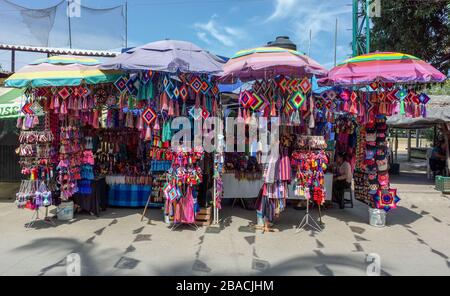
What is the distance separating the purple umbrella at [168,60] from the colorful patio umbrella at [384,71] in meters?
2.15

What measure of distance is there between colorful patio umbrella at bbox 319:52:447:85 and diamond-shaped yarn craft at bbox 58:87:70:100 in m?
4.59

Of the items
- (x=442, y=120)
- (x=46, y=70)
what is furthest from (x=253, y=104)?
(x=442, y=120)

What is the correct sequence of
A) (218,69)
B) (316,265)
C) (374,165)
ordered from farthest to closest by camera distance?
1. (374,165)
2. (218,69)
3. (316,265)

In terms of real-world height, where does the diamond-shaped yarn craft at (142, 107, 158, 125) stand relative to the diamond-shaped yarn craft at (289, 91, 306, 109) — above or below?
below

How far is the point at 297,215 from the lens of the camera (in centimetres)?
709

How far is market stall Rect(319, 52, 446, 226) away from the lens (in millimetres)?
5812

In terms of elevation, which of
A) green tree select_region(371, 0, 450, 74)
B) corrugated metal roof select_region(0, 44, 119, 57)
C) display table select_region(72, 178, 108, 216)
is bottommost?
display table select_region(72, 178, 108, 216)

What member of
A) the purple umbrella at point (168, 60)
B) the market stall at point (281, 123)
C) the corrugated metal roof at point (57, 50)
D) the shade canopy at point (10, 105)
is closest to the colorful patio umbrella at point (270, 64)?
the market stall at point (281, 123)

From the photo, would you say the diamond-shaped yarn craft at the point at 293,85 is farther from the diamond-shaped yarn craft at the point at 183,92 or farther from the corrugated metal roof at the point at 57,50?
the corrugated metal roof at the point at 57,50

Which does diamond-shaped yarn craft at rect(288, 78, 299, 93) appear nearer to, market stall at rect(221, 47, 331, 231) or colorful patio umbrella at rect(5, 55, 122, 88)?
market stall at rect(221, 47, 331, 231)

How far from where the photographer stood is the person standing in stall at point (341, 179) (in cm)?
772

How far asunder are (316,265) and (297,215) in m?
2.62

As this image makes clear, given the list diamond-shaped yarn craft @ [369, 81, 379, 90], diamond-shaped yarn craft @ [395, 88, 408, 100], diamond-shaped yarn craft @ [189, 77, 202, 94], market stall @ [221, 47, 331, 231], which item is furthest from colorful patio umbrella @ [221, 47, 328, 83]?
diamond-shaped yarn craft @ [395, 88, 408, 100]
